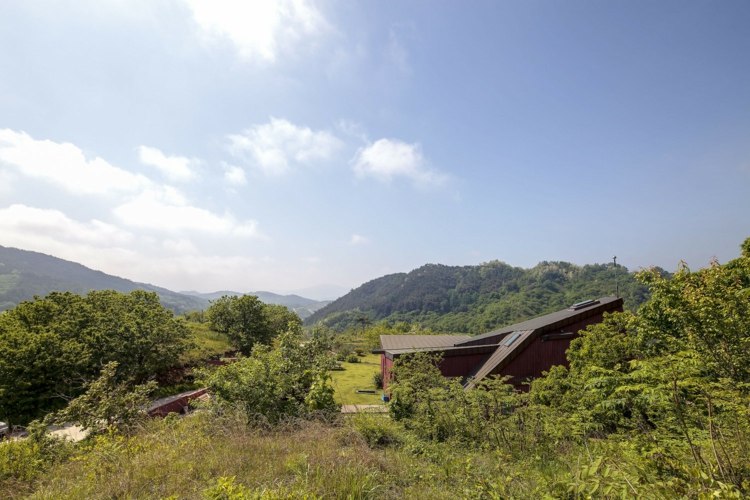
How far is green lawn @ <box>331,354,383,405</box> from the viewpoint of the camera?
2422 centimetres

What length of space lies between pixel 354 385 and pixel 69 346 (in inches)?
871

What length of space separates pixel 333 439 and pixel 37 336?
26555mm

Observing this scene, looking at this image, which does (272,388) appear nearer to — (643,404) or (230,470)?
(230,470)

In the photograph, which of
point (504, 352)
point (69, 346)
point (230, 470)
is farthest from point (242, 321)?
point (230, 470)

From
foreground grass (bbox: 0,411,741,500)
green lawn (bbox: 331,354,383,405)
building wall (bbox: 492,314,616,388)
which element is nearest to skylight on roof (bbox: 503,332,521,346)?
building wall (bbox: 492,314,616,388)

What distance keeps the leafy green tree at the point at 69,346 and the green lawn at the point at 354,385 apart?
15.5 m

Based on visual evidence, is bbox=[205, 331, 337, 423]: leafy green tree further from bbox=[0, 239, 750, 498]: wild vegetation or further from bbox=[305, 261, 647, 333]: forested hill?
bbox=[305, 261, 647, 333]: forested hill

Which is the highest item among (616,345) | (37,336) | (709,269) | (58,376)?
(709,269)

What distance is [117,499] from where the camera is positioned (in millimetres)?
5262

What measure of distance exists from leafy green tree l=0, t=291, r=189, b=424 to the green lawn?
15.5 meters

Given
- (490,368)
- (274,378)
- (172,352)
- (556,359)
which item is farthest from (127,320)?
(556,359)

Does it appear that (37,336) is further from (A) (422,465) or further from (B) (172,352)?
(A) (422,465)

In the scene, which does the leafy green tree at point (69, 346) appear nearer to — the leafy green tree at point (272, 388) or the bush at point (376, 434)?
the leafy green tree at point (272, 388)

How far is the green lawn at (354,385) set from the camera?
24219 millimetres
